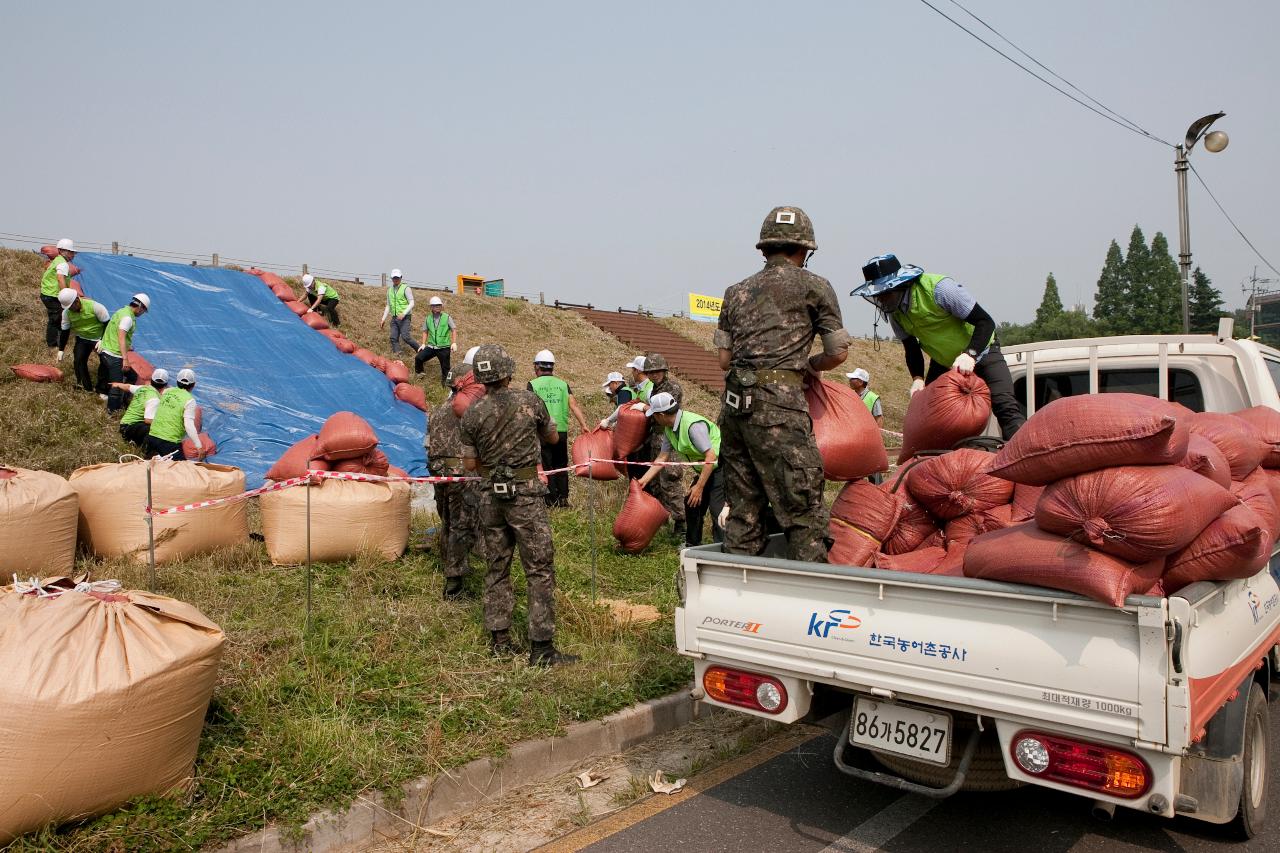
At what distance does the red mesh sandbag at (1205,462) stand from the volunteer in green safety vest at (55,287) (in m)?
12.9

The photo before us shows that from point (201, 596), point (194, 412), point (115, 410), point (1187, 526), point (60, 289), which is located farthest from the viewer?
point (60, 289)

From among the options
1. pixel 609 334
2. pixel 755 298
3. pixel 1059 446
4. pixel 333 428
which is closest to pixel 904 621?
pixel 1059 446

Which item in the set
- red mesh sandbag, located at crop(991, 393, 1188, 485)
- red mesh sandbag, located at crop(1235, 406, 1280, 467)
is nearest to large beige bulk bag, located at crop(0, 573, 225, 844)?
red mesh sandbag, located at crop(991, 393, 1188, 485)

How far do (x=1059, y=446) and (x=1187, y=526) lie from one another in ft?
1.38

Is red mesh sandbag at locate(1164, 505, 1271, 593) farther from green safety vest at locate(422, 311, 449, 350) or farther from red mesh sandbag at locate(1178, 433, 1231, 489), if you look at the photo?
green safety vest at locate(422, 311, 449, 350)

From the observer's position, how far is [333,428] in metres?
7.50

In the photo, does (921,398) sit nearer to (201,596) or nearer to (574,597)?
(574,597)

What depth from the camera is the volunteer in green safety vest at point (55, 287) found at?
11.8 m

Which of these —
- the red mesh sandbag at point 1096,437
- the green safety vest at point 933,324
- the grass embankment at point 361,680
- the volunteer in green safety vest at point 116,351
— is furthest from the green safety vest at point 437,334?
the red mesh sandbag at point 1096,437

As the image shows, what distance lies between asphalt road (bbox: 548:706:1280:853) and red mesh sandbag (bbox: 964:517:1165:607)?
113 centimetres

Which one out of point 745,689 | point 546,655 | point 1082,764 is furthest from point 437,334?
point 1082,764

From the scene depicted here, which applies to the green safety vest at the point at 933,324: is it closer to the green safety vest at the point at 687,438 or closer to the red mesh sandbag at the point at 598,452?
the green safety vest at the point at 687,438

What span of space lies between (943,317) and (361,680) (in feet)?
11.9

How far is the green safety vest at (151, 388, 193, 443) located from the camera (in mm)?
8938
